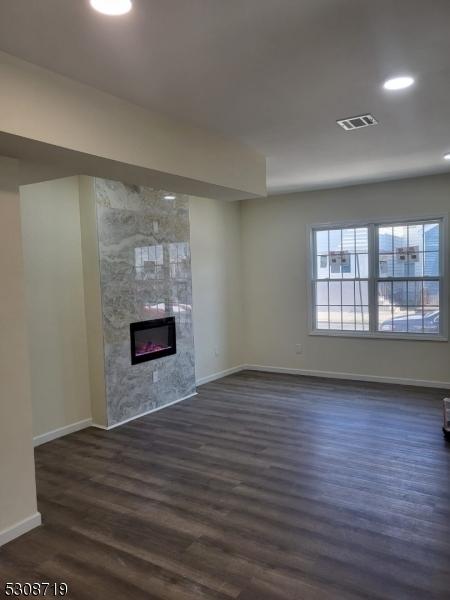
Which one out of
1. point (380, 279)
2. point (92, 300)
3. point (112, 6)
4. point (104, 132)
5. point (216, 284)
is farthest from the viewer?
point (216, 284)

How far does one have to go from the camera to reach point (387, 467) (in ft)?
11.8

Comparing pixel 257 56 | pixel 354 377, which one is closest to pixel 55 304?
pixel 257 56

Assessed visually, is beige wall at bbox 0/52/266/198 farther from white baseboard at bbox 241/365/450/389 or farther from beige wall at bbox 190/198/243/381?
white baseboard at bbox 241/365/450/389

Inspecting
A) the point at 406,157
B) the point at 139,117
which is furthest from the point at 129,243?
the point at 406,157

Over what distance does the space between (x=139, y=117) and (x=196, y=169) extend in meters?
0.65

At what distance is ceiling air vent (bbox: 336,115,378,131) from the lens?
3.37 metres

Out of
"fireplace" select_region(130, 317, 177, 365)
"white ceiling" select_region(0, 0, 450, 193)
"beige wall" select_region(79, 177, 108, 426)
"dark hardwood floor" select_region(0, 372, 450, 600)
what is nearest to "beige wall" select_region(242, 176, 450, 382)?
"dark hardwood floor" select_region(0, 372, 450, 600)

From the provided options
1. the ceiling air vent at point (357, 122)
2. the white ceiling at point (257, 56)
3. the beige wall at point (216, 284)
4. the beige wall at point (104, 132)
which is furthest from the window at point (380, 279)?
the beige wall at point (104, 132)

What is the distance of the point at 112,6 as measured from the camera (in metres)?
1.84

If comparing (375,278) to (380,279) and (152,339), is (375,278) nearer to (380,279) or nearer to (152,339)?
(380,279)

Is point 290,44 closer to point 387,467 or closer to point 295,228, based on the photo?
point 387,467

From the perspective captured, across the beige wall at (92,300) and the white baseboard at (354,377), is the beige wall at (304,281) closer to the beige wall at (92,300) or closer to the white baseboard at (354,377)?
the white baseboard at (354,377)

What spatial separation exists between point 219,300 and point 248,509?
13.3 feet

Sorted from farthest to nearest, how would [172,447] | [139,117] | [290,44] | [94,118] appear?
[172,447], [139,117], [94,118], [290,44]
